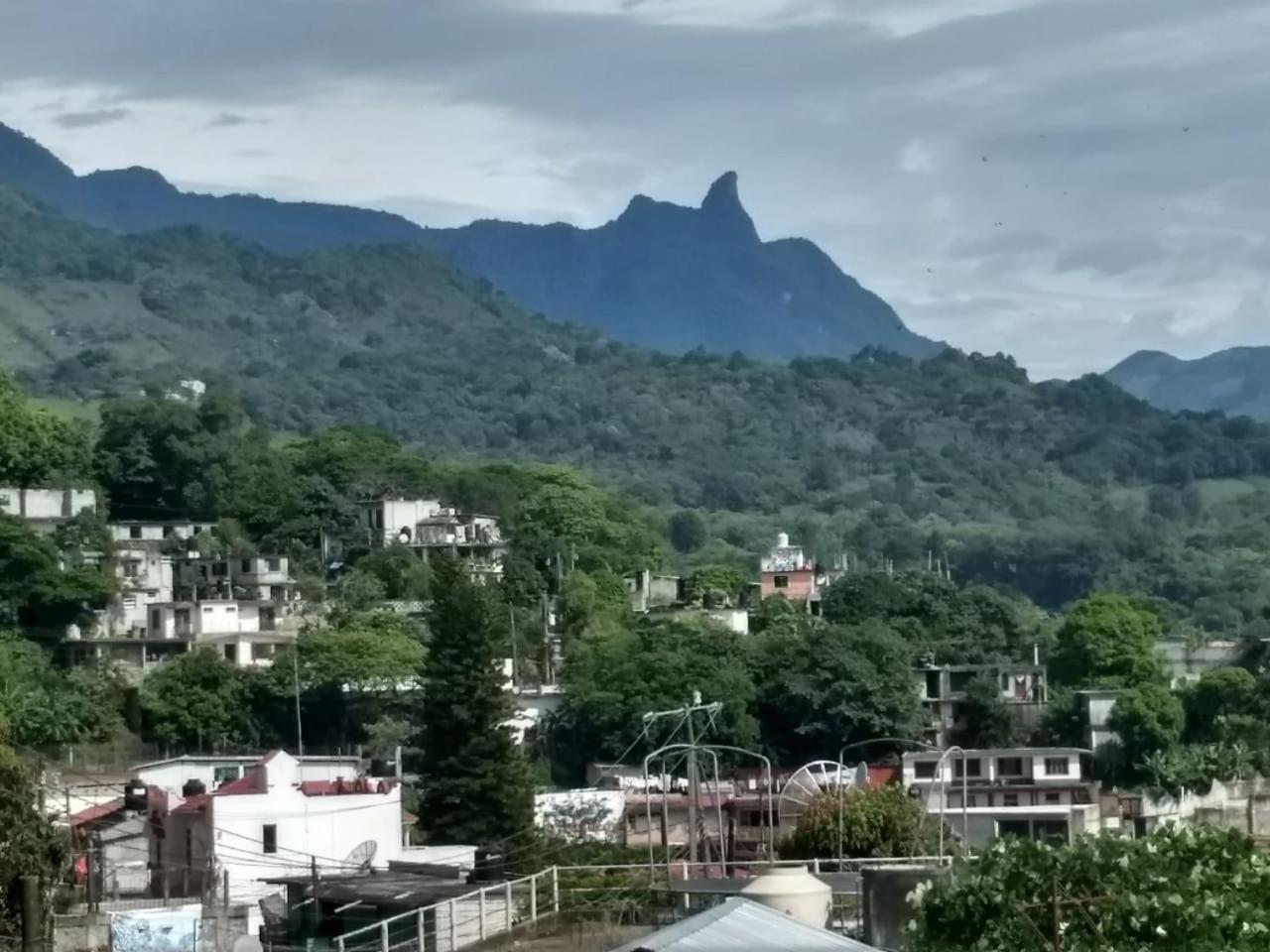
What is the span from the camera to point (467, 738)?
46.5 m

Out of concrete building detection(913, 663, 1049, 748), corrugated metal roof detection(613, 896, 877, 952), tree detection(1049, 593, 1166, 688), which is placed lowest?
corrugated metal roof detection(613, 896, 877, 952)

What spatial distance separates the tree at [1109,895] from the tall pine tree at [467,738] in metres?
27.5

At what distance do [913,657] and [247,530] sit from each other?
→ 23.5 m

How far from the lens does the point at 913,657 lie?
78812 mm

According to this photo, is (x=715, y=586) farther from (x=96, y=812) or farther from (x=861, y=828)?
(x=861, y=828)

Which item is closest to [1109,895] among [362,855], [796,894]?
[796,894]

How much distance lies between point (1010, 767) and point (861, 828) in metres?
30.0

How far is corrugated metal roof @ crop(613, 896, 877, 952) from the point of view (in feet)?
56.4

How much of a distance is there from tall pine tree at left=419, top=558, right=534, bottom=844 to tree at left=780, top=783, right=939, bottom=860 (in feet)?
28.6

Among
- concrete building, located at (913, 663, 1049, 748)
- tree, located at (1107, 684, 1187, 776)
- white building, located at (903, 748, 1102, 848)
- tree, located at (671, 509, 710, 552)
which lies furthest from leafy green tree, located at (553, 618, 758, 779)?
tree, located at (671, 509, 710, 552)

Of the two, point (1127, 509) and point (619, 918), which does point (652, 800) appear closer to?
point (619, 918)

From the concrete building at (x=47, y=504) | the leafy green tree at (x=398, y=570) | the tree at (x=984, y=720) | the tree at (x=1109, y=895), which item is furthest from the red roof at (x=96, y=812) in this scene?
the concrete building at (x=47, y=504)

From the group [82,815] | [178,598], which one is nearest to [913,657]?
[178,598]

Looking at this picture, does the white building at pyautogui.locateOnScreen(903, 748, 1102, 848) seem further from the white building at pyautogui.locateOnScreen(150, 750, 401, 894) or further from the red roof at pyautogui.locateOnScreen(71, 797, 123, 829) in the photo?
the white building at pyautogui.locateOnScreen(150, 750, 401, 894)
